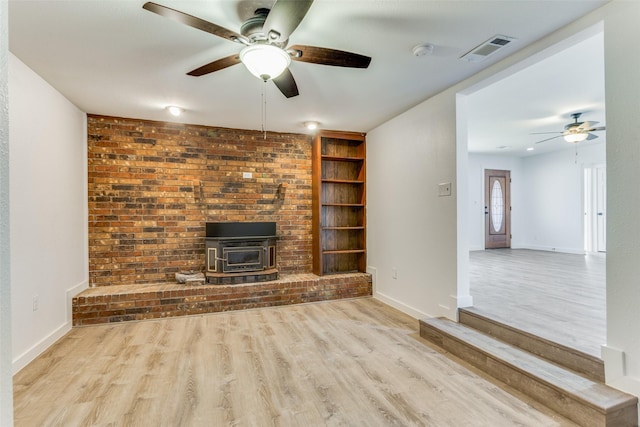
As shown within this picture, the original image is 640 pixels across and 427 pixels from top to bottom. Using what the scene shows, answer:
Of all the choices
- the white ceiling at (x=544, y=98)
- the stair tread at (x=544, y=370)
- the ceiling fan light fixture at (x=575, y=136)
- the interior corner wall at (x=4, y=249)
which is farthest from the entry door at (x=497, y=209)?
the interior corner wall at (x=4, y=249)

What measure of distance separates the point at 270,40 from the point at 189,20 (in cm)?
45

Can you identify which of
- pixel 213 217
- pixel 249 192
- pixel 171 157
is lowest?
pixel 213 217

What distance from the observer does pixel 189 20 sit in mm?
1686

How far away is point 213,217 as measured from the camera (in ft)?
14.5

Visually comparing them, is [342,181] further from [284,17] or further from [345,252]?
[284,17]

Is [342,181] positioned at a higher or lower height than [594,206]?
higher

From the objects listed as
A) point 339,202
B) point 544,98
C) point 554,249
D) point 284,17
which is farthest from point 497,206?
point 284,17

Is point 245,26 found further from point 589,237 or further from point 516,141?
point 589,237

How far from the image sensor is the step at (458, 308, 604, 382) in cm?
201

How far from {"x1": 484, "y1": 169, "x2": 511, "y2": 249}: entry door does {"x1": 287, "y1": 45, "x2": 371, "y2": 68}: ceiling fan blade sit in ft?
22.6

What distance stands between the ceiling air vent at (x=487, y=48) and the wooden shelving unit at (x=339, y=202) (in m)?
2.43

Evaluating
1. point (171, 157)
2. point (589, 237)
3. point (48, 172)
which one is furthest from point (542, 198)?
point (48, 172)

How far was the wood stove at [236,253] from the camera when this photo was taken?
4117mm

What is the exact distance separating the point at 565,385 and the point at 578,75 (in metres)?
2.95
